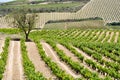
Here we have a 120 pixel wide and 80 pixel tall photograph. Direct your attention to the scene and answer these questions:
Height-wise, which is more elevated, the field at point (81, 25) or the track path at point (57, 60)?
the track path at point (57, 60)

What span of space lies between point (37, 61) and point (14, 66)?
465 centimetres

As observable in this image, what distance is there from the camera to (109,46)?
6153cm

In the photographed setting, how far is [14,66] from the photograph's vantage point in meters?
42.1

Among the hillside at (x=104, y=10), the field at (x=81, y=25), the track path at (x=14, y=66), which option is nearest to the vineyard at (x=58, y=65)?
the track path at (x=14, y=66)

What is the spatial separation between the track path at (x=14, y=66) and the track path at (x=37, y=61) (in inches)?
69.5

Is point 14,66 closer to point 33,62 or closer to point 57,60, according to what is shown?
point 33,62

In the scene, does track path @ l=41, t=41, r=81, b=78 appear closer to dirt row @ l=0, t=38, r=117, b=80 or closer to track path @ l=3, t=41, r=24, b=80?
dirt row @ l=0, t=38, r=117, b=80

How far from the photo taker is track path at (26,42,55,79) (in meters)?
38.4

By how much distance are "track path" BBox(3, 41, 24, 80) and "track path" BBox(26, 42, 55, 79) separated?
1766mm

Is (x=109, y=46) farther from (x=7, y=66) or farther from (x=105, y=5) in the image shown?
(x=105, y=5)

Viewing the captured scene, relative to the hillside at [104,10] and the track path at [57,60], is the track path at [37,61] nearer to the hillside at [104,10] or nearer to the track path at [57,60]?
→ the track path at [57,60]

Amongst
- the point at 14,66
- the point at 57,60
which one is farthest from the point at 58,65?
the point at 14,66

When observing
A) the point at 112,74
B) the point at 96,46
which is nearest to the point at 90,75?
the point at 112,74

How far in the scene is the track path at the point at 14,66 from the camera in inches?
1437
